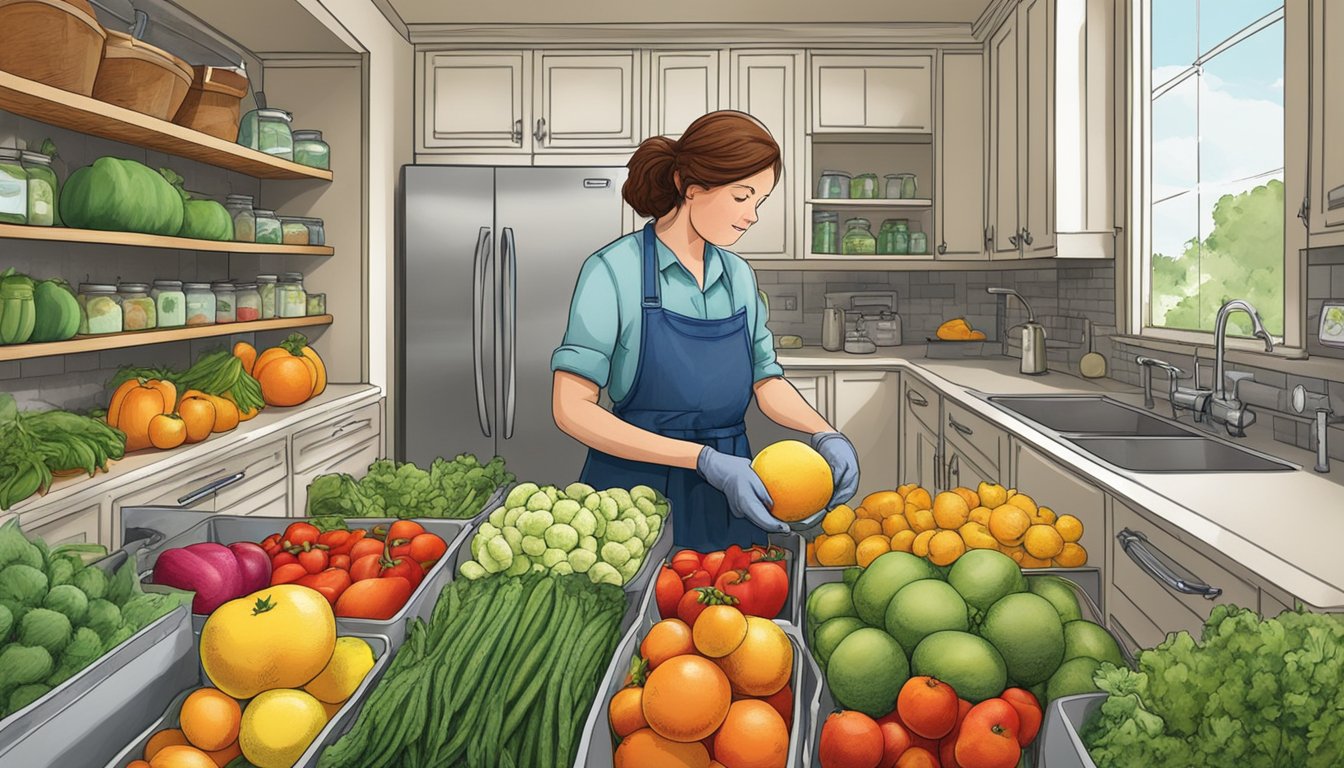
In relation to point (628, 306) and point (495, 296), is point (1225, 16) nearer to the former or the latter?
point (628, 306)

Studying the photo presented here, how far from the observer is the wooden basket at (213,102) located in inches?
114

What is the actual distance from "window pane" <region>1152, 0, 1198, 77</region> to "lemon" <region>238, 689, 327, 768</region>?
10.4 feet

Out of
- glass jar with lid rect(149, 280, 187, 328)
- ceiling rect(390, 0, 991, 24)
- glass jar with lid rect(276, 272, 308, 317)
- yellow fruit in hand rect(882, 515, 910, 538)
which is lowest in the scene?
yellow fruit in hand rect(882, 515, 910, 538)

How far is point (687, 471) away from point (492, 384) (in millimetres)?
2187

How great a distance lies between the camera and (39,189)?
210cm

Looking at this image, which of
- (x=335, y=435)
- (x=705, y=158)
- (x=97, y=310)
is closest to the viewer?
(x=705, y=158)

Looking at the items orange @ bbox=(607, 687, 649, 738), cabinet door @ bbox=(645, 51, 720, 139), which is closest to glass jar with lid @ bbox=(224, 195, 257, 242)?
cabinet door @ bbox=(645, 51, 720, 139)

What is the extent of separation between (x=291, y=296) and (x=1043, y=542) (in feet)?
9.95

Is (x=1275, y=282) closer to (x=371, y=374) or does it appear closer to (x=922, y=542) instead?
(x=922, y=542)

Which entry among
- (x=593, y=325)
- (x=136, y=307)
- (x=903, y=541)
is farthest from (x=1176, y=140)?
(x=136, y=307)

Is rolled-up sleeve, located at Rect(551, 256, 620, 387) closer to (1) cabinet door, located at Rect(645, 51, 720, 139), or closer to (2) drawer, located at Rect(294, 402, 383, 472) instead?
(2) drawer, located at Rect(294, 402, 383, 472)

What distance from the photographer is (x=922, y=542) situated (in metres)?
1.16

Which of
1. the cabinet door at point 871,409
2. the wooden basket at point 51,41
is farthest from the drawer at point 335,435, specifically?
the cabinet door at point 871,409

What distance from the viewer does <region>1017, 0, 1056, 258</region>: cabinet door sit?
11.2 feet
